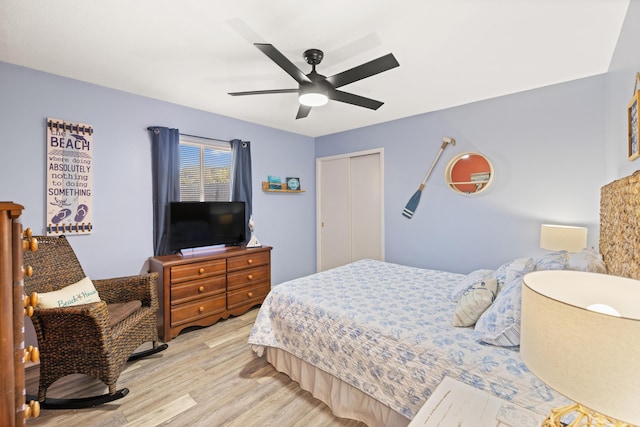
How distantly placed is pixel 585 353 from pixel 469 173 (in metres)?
3.08

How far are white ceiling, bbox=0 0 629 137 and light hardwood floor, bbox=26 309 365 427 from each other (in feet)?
8.29

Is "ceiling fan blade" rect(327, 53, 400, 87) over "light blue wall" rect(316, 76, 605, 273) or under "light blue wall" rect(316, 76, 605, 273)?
over

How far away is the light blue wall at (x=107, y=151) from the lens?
2.35 metres

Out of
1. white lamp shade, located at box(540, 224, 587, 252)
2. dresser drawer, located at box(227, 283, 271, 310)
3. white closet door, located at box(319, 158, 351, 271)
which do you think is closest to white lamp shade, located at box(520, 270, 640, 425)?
white lamp shade, located at box(540, 224, 587, 252)

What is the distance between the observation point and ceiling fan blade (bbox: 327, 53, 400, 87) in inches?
67.6

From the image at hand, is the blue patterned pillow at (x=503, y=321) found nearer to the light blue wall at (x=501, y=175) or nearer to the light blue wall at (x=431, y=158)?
the light blue wall at (x=431, y=158)

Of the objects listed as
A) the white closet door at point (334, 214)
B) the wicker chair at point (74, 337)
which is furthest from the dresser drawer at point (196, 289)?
the white closet door at point (334, 214)

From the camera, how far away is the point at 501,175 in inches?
120

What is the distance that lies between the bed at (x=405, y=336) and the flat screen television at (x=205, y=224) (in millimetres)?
1397

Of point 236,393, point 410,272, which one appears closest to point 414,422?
point 236,393

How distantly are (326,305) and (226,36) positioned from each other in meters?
2.00

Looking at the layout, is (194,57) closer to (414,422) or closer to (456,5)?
(456,5)

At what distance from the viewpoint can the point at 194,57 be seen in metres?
→ 2.20

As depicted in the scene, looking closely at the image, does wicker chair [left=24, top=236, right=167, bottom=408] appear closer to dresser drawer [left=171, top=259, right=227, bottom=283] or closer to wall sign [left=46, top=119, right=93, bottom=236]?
wall sign [left=46, top=119, right=93, bottom=236]
